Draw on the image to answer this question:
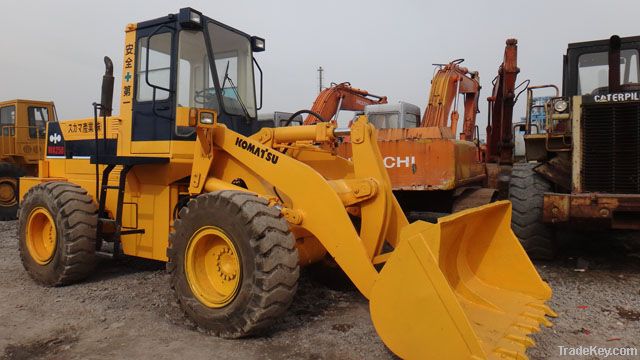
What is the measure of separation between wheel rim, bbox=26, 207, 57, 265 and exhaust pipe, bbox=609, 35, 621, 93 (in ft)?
23.0

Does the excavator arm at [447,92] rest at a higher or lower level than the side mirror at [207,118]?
higher

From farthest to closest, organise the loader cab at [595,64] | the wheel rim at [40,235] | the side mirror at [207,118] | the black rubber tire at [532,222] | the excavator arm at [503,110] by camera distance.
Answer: the excavator arm at [503,110] → the loader cab at [595,64] → the black rubber tire at [532,222] → the wheel rim at [40,235] → the side mirror at [207,118]

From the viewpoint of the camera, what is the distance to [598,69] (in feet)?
22.4

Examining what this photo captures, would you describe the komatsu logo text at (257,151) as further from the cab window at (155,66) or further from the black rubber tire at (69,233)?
the black rubber tire at (69,233)

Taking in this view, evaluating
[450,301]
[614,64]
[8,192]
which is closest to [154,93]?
[450,301]

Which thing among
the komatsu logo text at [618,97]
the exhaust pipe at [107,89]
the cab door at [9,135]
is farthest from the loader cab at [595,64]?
the cab door at [9,135]

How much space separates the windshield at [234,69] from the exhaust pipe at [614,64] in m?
4.57

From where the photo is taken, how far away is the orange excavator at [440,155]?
6.53 meters

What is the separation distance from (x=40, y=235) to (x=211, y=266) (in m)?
2.84

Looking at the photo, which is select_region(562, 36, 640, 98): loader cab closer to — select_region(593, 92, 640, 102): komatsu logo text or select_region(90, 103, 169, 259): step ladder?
select_region(593, 92, 640, 102): komatsu logo text

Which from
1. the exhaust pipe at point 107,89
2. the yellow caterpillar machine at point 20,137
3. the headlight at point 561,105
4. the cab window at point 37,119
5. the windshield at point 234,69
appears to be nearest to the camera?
the exhaust pipe at point 107,89

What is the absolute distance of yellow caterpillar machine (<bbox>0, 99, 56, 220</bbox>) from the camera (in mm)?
11922

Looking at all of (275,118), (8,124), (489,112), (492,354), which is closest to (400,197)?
(489,112)

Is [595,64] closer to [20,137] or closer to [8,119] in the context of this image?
[20,137]
